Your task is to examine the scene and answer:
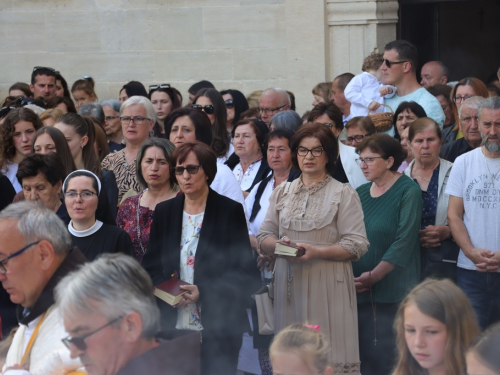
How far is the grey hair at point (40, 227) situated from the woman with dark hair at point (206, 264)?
63.9 inches

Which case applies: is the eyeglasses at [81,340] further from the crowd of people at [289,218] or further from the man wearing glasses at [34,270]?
the crowd of people at [289,218]

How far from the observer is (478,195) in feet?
18.4

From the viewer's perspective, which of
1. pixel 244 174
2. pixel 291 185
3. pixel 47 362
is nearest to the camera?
pixel 47 362

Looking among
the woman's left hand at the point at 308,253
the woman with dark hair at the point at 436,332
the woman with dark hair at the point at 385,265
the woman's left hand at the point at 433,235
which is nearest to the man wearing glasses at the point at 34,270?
the woman with dark hair at the point at 436,332

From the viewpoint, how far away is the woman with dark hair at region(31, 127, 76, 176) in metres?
6.25

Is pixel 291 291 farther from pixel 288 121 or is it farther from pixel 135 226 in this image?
pixel 288 121

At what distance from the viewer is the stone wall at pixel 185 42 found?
979cm

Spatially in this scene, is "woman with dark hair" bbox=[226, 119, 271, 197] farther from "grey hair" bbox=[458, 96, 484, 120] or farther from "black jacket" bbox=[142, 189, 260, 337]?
"grey hair" bbox=[458, 96, 484, 120]

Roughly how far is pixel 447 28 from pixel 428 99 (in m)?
5.42

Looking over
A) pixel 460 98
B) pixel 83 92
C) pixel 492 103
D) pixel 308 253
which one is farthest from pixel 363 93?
pixel 83 92

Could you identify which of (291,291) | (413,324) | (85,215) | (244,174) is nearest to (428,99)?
(244,174)

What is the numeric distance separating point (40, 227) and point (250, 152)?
10.8 ft

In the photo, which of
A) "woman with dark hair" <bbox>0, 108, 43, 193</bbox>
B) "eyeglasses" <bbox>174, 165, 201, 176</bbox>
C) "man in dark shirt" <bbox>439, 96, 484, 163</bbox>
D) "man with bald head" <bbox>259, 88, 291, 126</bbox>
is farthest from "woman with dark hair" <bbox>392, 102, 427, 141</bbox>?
"woman with dark hair" <bbox>0, 108, 43, 193</bbox>

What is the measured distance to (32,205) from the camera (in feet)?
12.2
